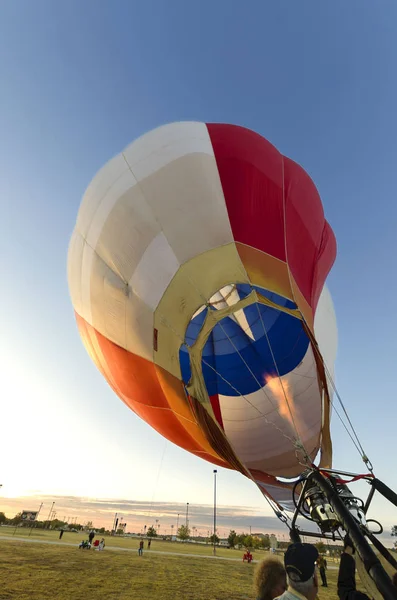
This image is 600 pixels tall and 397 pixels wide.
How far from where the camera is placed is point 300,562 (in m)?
1.73

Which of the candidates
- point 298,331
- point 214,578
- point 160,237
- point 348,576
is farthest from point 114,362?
point 214,578

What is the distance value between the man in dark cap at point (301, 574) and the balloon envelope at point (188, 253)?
3.18m

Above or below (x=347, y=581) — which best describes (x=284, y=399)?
above

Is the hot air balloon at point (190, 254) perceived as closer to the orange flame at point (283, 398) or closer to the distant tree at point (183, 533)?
the orange flame at point (283, 398)

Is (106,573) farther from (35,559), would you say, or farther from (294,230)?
(294,230)

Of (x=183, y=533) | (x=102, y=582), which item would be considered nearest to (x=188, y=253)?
(x=102, y=582)

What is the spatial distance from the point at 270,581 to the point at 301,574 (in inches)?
17.6

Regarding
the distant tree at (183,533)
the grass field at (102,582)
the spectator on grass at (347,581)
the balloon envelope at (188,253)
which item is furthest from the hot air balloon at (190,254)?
the distant tree at (183,533)

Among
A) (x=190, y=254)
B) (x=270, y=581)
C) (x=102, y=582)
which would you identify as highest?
(x=190, y=254)

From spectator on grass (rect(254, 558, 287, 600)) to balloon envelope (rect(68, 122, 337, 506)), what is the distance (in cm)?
288

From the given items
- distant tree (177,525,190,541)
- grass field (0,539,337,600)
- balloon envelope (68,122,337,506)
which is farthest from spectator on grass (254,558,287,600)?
distant tree (177,525,190,541)

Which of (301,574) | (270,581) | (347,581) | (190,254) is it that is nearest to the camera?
(301,574)

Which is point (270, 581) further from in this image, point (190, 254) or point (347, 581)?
point (190, 254)

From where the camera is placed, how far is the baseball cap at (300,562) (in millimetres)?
1697
